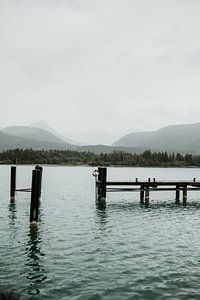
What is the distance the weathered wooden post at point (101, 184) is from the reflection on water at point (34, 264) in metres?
18.7

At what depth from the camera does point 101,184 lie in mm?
42312

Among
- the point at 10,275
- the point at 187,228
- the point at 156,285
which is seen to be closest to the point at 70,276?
the point at 10,275

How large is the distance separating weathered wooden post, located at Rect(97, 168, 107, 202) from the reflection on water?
18.7 m

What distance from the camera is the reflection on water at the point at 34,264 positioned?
585 inches

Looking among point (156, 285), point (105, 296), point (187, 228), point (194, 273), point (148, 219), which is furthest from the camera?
point (148, 219)

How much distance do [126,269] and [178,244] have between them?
244 inches

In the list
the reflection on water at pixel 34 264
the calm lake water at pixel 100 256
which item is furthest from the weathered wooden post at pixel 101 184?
the reflection on water at pixel 34 264

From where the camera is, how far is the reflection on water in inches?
585

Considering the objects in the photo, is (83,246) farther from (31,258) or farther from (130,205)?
(130,205)

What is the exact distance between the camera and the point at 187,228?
2761 centimetres

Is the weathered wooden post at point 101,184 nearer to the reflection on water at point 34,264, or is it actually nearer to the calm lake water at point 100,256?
the calm lake water at point 100,256

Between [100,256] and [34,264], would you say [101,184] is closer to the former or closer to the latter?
[100,256]

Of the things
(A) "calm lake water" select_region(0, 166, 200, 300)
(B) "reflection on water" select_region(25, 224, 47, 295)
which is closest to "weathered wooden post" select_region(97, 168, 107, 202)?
(A) "calm lake water" select_region(0, 166, 200, 300)

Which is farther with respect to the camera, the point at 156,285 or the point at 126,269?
the point at 126,269
